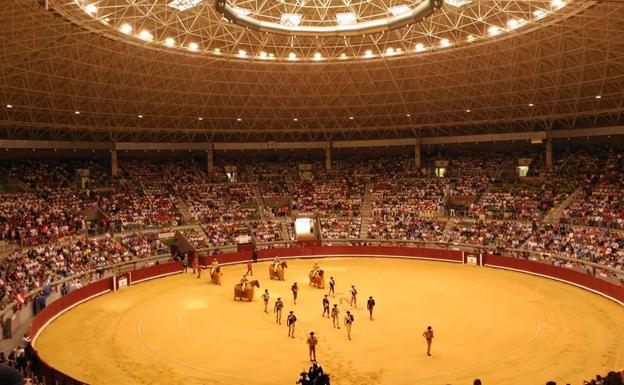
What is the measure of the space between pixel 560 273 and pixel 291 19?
2647cm

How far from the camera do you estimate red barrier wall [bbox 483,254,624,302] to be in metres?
32.5

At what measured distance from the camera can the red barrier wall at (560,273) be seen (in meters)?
32.5

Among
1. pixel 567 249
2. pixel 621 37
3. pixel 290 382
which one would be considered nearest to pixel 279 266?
pixel 290 382

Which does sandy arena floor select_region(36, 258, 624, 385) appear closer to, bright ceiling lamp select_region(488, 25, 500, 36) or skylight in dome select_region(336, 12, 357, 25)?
bright ceiling lamp select_region(488, 25, 500, 36)

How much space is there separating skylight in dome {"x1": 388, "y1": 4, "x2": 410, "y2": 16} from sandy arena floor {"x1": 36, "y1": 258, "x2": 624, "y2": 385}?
19.0 meters

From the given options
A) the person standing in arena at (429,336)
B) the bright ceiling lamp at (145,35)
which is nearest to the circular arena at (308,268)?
the person standing in arena at (429,336)

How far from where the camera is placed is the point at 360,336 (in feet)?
86.1

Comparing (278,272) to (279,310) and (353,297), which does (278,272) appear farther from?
(279,310)

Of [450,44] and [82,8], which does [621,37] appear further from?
[82,8]

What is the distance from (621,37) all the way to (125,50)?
36259 millimetres

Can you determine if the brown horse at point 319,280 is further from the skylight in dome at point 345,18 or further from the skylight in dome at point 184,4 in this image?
the skylight in dome at point 184,4

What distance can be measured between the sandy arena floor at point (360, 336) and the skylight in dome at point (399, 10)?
18989 mm

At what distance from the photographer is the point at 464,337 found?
25859mm

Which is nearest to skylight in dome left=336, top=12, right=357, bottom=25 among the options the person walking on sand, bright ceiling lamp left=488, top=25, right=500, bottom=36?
bright ceiling lamp left=488, top=25, right=500, bottom=36
